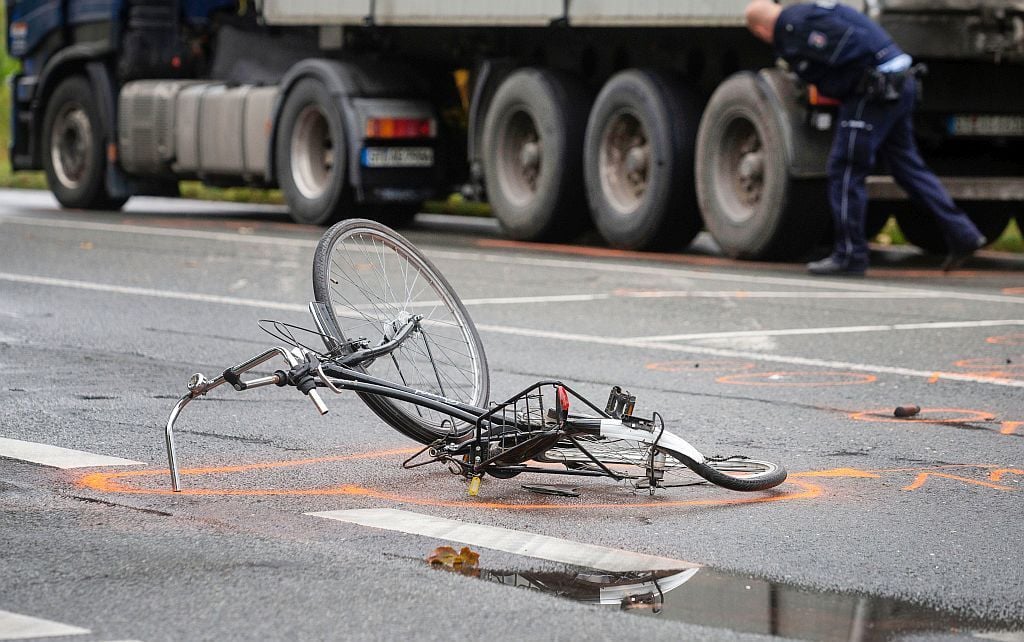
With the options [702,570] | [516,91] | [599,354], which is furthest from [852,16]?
[702,570]

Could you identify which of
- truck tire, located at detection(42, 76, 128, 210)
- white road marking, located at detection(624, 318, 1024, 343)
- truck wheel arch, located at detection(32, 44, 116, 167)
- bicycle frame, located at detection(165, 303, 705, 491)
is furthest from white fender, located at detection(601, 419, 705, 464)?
truck tire, located at detection(42, 76, 128, 210)

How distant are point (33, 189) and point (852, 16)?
1635 centimetres

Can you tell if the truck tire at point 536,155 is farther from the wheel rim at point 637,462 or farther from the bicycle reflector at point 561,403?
the bicycle reflector at point 561,403

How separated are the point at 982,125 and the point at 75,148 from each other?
10.7 meters

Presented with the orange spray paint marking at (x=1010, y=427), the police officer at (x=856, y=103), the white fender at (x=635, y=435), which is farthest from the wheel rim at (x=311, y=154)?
the white fender at (x=635, y=435)

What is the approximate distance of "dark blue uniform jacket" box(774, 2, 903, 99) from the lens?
12.8 m

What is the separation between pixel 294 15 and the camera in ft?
58.0

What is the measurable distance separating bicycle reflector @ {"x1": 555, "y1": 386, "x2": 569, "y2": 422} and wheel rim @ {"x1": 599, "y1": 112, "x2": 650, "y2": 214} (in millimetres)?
9585

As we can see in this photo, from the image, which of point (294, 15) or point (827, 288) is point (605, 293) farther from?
point (294, 15)

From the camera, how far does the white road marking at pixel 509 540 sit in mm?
4766

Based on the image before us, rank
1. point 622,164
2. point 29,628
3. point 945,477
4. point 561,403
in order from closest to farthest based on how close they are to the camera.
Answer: point 29,628
point 561,403
point 945,477
point 622,164

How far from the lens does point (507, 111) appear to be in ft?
52.9

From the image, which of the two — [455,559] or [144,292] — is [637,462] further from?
[144,292]

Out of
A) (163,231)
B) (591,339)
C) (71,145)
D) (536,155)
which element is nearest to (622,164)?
(536,155)
